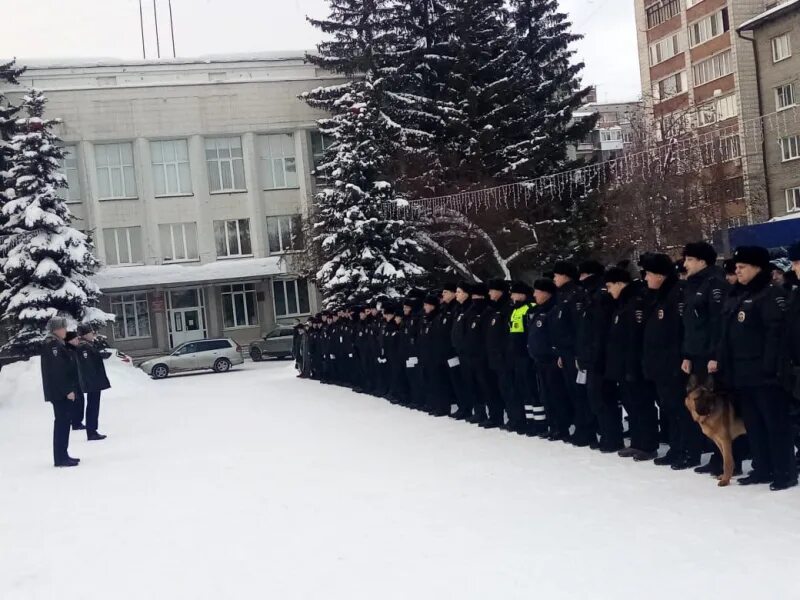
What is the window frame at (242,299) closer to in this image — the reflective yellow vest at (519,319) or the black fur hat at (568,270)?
the reflective yellow vest at (519,319)

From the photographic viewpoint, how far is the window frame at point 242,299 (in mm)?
55031

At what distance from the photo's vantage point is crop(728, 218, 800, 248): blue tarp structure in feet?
70.1

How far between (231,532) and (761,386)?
4.60 metres

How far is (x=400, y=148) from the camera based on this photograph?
40.4 m

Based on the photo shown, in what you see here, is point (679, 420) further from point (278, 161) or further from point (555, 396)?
point (278, 161)

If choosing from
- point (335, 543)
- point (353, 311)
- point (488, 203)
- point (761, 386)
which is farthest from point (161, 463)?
point (488, 203)

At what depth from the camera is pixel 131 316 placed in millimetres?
53844

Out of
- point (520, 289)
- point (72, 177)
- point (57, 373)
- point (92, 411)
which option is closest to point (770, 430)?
point (520, 289)

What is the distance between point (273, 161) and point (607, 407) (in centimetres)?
4578

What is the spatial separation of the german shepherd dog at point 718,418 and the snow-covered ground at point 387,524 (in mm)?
294

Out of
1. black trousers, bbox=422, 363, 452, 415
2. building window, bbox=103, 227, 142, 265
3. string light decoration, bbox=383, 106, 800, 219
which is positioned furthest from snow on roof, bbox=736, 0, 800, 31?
black trousers, bbox=422, 363, 452, 415

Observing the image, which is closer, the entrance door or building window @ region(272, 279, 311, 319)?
the entrance door

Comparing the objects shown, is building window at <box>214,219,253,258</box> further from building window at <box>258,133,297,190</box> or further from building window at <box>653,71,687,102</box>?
building window at <box>653,71,687,102</box>

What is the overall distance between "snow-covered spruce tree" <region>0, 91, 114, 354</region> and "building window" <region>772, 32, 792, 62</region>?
3127 centimetres
